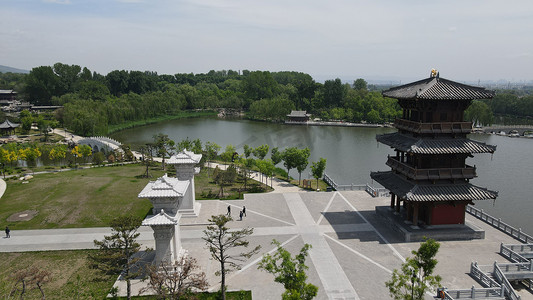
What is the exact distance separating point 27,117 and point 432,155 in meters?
64.4

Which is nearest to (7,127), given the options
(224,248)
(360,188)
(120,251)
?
(120,251)

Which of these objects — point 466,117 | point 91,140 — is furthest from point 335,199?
point 466,117

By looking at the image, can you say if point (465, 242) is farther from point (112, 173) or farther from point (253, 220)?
point (112, 173)

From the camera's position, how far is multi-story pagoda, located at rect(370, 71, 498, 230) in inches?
803

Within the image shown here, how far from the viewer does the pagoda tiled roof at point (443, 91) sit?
20.2 m

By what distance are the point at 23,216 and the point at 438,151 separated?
27.3 meters

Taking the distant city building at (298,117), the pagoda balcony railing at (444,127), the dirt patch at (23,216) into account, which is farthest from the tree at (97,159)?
the distant city building at (298,117)

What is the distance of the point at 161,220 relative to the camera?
16.3 metres

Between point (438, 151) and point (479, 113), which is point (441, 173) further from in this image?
point (479, 113)

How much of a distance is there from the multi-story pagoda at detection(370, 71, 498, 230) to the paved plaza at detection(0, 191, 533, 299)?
2.36m

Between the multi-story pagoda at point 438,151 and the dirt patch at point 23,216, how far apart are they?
958 inches

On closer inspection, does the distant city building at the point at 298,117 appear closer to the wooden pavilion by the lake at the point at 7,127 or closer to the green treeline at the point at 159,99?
the green treeline at the point at 159,99

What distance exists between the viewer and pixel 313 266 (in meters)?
18.3

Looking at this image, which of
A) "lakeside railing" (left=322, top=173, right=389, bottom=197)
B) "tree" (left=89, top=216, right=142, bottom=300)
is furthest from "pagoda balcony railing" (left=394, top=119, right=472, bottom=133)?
"tree" (left=89, top=216, right=142, bottom=300)
